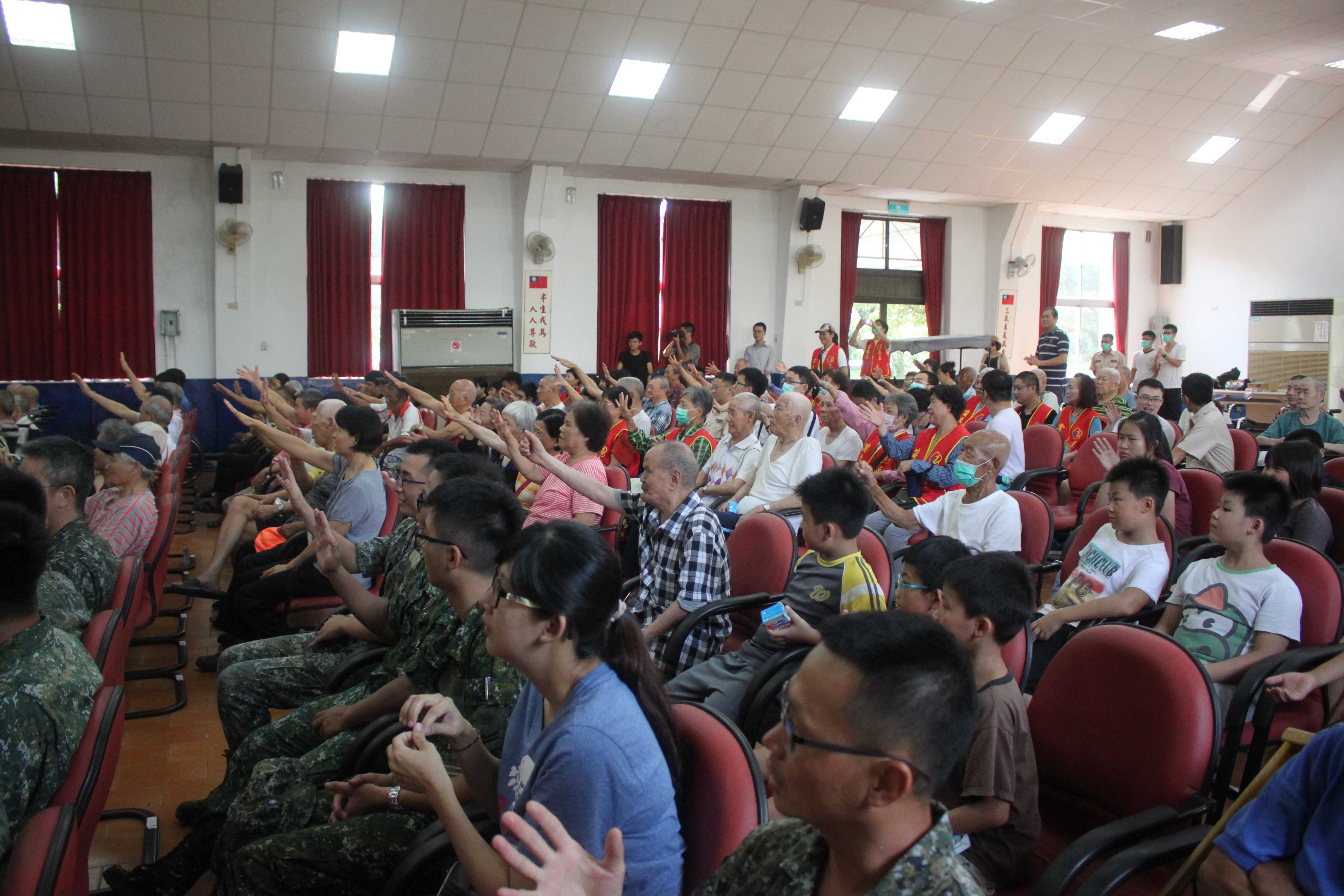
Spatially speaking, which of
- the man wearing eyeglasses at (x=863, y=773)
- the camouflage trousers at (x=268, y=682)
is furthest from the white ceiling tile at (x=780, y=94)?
Answer: the man wearing eyeglasses at (x=863, y=773)

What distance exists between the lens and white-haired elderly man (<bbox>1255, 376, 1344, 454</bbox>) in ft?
17.6

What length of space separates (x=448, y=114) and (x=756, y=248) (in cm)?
443

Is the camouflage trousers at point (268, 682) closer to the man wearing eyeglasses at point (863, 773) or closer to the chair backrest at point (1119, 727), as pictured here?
the man wearing eyeglasses at point (863, 773)

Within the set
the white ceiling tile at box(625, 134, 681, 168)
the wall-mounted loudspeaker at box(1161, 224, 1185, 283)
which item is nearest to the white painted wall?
the white ceiling tile at box(625, 134, 681, 168)

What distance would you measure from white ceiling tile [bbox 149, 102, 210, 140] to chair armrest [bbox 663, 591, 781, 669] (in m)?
8.50

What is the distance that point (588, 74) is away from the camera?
31.3 ft

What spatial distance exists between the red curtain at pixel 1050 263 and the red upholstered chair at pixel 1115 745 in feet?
43.0

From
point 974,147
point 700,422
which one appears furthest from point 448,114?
point 974,147

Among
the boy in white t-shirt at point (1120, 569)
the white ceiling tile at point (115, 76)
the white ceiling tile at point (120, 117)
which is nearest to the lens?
the boy in white t-shirt at point (1120, 569)

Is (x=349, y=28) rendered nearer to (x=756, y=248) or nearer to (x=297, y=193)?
(x=297, y=193)

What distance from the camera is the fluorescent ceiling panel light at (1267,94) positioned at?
12.0 m

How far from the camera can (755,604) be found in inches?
118

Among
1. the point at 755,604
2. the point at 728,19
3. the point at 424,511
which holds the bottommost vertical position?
the point at 755,604

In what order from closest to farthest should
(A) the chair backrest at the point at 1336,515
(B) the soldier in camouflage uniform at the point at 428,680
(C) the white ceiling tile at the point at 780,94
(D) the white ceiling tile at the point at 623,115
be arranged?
(B) the soldier in camouflage uniform at the point at 428,680, (A) the chair backrest at the point at 1336,515, (D) the white ceiling tile at the point at 623,115, (C) the white ceiling tile at the point at 780,94
